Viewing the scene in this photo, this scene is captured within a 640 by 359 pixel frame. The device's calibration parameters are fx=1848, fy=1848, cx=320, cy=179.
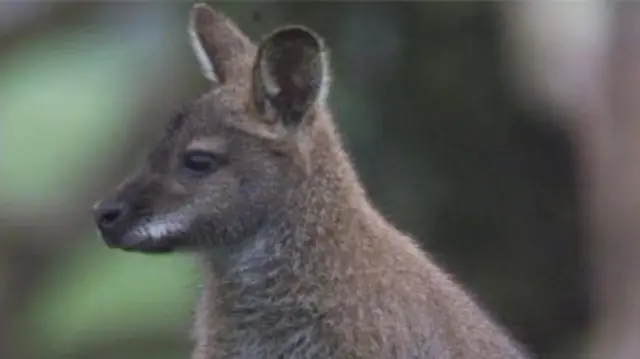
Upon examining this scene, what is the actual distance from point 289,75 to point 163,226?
1.84ft

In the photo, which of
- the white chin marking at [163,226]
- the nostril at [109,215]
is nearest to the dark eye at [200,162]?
the white chin marking at [163,226]

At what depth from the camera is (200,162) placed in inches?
209

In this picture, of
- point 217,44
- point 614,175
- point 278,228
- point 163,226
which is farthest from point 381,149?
point 163,226

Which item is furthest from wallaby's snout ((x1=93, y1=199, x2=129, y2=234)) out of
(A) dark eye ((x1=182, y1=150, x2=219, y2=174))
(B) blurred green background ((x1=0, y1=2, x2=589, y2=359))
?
(B) blurred green background ((x1=0, y1=2, x2=589, y2=359))

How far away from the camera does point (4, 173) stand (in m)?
10.6

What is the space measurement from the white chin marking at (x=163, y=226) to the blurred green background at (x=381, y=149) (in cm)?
489

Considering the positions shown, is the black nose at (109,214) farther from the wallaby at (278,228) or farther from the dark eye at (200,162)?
the dark eye at (200,162)

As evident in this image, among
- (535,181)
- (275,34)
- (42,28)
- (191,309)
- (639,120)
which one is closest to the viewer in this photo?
(275,34)

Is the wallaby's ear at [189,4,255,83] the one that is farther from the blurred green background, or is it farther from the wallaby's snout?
the blurred green background

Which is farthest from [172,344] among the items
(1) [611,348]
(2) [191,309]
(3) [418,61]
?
(2) [191,309]

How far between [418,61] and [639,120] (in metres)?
3.04

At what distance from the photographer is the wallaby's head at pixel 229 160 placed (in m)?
5.21

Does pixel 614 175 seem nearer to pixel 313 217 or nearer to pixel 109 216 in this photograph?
pixel 313 217

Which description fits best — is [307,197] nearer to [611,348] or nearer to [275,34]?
[275,34]
